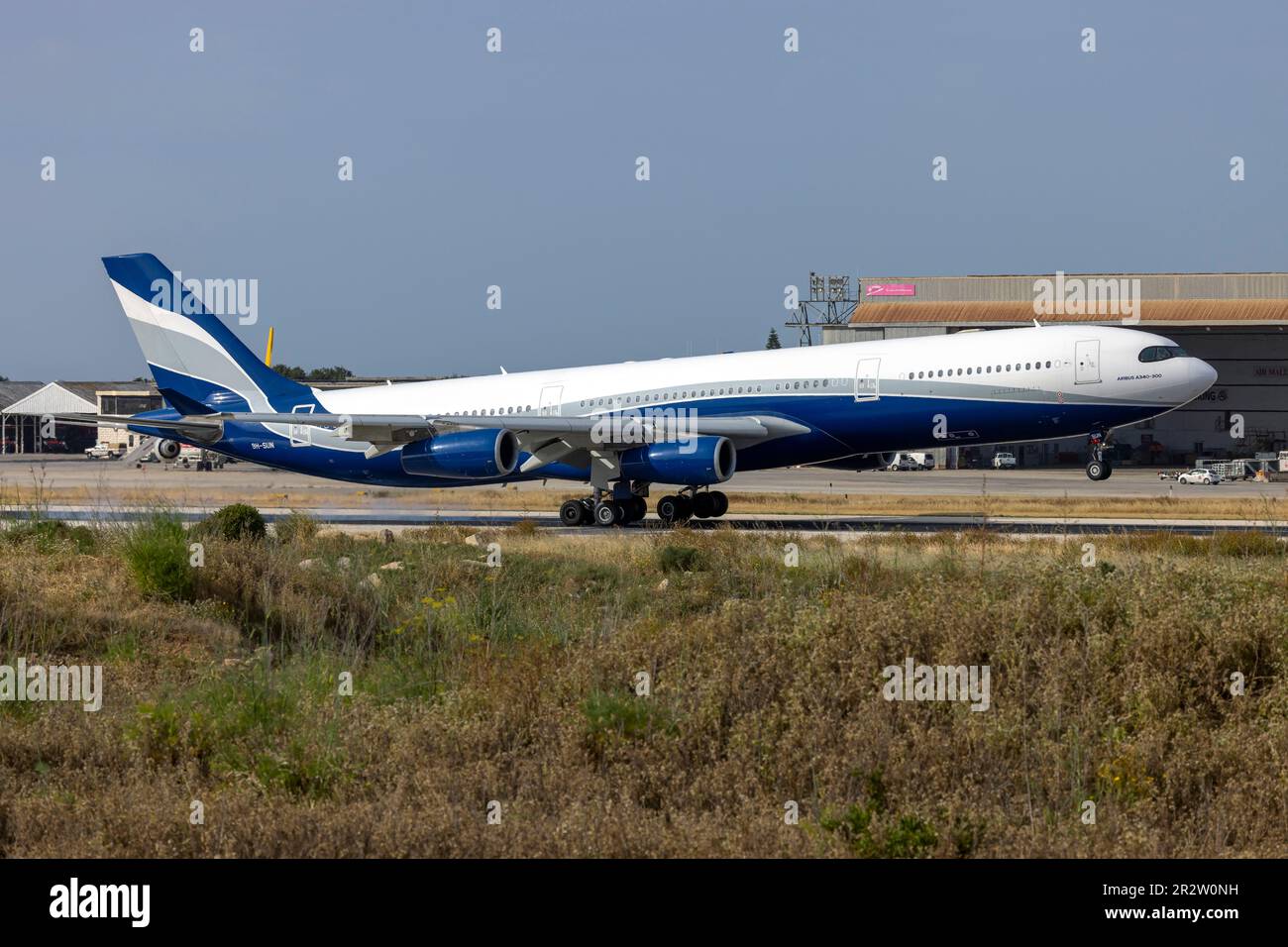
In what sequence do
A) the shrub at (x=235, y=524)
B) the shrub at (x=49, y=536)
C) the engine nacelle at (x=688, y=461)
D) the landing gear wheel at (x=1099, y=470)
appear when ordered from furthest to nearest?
1. the engine nacelle at (x=688, y=461)
2. the landing gear wheel at (x=1099, y=470)
3. the shrub at (x=235, y=524)
4. the shrub at (x=49, y=536)

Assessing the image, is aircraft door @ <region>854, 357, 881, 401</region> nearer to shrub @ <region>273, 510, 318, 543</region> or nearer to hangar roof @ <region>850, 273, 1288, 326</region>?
shrub @ <region>273, 510, 318, 543</region>

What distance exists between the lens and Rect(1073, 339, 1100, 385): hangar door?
98.7ft

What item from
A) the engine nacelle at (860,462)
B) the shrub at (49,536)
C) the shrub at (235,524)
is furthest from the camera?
the engine nacelle at (860,462)

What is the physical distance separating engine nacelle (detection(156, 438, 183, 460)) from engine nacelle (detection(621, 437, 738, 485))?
14.8 meters

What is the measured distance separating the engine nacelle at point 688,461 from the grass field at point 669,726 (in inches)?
597

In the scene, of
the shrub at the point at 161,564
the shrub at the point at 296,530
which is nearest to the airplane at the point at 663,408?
the shrub at the point at 296,530

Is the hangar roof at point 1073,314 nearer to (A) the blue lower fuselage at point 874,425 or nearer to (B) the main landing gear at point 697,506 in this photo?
(B) the main landing gear at point 697,506

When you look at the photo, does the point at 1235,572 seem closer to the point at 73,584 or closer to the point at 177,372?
the point at 73,584

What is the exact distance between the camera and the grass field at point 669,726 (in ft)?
27.0

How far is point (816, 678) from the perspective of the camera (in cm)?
1104

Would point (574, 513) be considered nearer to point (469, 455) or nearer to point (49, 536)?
point (469, 455)
